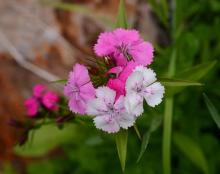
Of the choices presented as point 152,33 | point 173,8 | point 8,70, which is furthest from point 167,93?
point 8,70

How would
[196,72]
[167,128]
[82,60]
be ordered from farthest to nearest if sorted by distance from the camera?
[82,60] < [167,128] < [196,72]

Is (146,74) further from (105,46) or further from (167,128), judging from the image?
(167,128)

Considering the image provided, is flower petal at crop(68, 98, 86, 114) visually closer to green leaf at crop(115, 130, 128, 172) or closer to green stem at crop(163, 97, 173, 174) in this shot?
green leaf at crop(115, 130, 128, 172)

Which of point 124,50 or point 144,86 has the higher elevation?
point 124,50

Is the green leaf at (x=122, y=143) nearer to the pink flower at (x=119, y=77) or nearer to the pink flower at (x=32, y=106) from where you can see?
the pink flower at (x=119, y=77)

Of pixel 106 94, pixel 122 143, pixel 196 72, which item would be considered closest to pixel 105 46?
pixel 106 94

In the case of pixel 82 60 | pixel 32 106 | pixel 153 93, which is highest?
pixel 82 60
